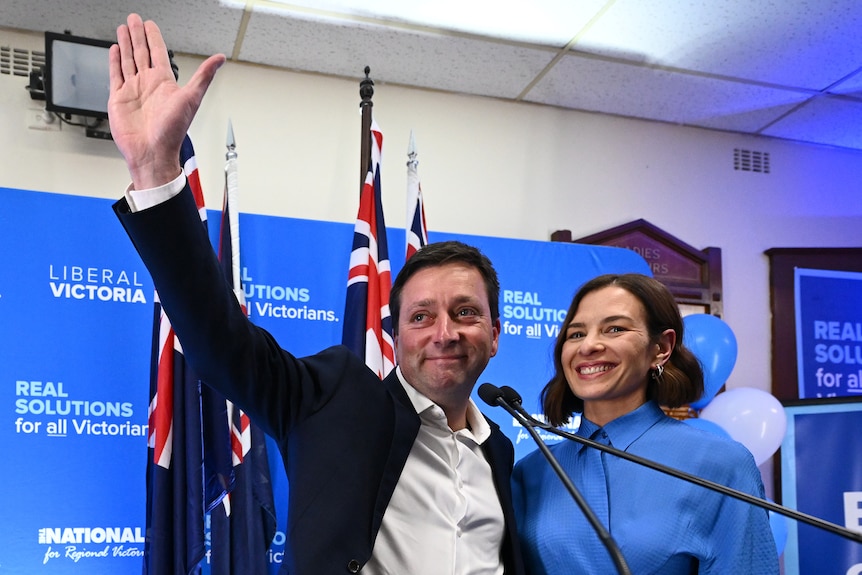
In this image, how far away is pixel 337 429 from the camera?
161 cm

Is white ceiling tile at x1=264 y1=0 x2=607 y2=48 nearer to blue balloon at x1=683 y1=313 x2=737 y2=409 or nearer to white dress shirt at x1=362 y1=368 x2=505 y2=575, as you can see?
blue balloon at x1=683 y1=313 x2=737 y2=409

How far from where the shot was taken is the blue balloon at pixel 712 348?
3838 mm

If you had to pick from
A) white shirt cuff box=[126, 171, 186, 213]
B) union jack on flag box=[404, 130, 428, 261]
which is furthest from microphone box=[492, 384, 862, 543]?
→ union jack on flag box=[404, 130, 428, 261]

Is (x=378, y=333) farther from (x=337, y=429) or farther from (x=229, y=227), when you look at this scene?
(x=337, y=429)

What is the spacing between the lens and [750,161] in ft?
15.8

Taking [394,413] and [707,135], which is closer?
[394,413]

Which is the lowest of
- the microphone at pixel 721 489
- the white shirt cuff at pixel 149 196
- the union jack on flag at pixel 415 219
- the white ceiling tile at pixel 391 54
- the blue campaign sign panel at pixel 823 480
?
the blue campaign sign panel at pixel 823 480

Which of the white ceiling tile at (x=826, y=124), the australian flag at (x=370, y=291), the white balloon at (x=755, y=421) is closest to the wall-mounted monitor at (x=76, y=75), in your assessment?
the australian flag at (x=370, y=291)

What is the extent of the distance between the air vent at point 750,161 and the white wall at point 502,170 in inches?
1.5

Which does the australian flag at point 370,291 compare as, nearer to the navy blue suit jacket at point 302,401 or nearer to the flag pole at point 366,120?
the flag pole at point 366,120

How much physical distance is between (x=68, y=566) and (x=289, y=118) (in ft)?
7.07

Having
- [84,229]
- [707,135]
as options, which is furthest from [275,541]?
[707,135]

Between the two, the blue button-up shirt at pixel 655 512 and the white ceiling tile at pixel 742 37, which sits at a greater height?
the white ceiling tile at pixel 742 37

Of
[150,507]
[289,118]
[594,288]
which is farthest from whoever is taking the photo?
[289,118]
